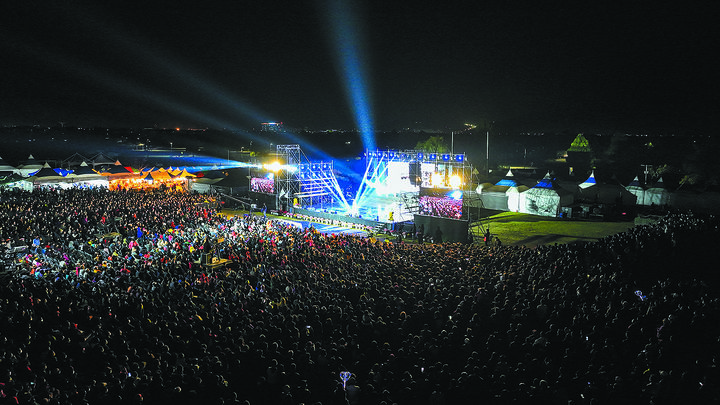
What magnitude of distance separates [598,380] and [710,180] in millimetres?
32162

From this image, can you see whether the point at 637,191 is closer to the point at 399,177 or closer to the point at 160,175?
the point at 399,177

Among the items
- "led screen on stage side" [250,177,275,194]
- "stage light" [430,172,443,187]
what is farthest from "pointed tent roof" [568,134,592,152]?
"led screen on stage side" [250,177,275,194]

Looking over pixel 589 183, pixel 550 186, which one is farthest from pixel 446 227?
pixel 589 183

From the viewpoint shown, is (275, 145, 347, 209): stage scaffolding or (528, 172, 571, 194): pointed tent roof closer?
(528, 172, 571, 194): pointed tent roof

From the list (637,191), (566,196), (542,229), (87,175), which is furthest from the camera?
(87,175)

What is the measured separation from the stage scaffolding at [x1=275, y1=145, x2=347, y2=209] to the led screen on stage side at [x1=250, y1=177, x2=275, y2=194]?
90cm

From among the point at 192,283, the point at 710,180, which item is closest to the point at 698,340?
the point at 192,283

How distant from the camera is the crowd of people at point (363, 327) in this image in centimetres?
626

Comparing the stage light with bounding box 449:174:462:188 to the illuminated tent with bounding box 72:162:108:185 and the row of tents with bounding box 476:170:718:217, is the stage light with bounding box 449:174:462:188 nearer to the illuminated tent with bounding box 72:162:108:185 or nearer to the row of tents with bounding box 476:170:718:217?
the row of tents with bounding box 476:170:718:217

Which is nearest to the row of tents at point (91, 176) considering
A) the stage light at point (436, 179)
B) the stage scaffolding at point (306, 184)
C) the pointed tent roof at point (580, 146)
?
the stage scaffolding at point (306, 184)

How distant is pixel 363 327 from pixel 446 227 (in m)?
11.9

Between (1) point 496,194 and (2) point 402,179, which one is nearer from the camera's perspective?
(2) point 402,179

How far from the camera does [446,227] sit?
63.2ft

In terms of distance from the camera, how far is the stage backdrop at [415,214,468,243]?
61.8 ft
